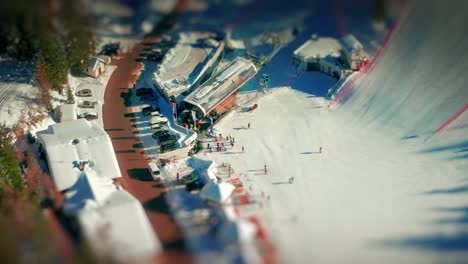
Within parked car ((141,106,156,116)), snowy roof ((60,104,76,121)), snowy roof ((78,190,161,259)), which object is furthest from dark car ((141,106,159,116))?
snowy roof ((78,190,161,259))

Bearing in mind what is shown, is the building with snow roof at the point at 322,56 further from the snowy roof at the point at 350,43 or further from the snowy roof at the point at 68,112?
the snowy roof at the point at 68,112

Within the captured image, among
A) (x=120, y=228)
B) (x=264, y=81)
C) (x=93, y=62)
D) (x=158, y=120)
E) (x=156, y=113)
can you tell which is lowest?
(x=120, y=228)

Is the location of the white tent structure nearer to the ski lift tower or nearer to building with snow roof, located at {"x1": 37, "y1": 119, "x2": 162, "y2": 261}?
building with snow roof, located at {"x1": 37, "y1": 119, "x2": 162, "y2": 261}

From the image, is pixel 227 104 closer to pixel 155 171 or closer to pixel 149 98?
pixel 149 98

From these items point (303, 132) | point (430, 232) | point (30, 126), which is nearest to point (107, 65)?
point (30, 126)

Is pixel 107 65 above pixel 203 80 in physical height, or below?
above

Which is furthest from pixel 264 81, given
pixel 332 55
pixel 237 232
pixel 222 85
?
pixel 237 232

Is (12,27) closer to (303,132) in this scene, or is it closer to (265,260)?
(303,132)
